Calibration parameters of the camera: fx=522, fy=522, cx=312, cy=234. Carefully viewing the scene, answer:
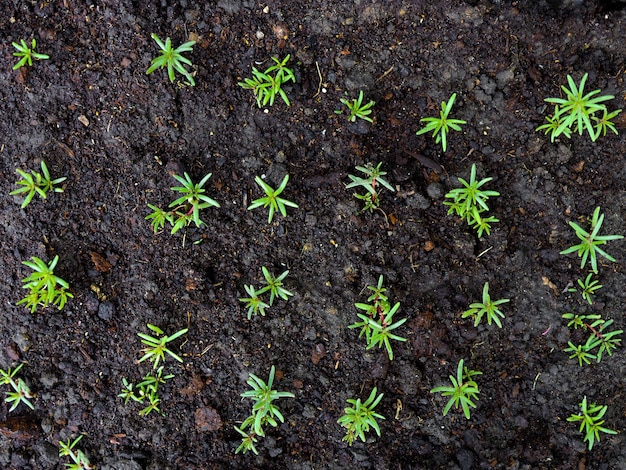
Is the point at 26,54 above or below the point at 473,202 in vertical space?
above

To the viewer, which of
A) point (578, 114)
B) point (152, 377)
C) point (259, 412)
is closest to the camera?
point (578, 114)

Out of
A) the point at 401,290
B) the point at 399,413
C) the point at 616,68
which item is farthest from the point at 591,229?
the point at 399,413

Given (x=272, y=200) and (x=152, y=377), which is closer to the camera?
(x=272, y=200)

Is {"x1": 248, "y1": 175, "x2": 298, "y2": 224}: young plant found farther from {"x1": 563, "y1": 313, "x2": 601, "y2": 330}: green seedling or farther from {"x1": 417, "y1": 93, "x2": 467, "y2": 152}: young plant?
{"x1": 563, "y1": 313, "x2": 601, "y2": 330}: green seedling

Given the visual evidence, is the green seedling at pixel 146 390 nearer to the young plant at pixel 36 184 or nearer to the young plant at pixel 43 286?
the young plant at pixel 43 286

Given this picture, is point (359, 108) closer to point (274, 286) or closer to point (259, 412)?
point (274, 286)

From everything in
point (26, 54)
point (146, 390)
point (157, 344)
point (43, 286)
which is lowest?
point (146, 390)

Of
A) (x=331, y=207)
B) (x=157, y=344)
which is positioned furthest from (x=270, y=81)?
(x=157, y=344)

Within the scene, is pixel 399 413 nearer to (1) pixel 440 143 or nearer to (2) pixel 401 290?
(2) pixel 401 290
